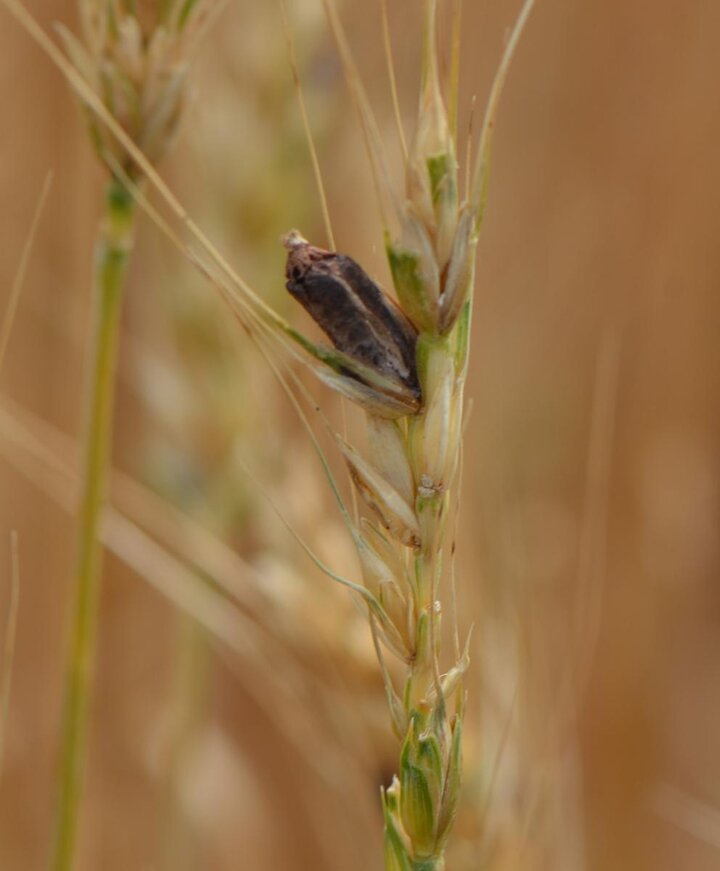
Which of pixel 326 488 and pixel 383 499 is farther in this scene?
pixel 326 488

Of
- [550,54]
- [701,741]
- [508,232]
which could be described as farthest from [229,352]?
[701,741]

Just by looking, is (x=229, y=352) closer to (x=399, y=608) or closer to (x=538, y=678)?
(x=538, y=678)

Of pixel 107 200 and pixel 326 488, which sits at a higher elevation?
pixel 107 200

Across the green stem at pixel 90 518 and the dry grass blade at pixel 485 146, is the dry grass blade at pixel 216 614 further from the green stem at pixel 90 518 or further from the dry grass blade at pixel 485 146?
the dry grass blade at pixel 485 146

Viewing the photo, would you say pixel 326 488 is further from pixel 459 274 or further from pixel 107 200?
pixel 459 274

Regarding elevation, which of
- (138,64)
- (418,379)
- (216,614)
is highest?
(138,64)

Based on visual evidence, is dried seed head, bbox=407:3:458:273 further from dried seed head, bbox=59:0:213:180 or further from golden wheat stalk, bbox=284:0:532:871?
dried seed head, bbox=59:0:213:180

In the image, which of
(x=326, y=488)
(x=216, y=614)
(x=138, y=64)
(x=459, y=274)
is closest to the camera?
(x=459, y=274)

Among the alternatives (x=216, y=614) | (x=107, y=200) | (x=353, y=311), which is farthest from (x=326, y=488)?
(x=353, y=311)
